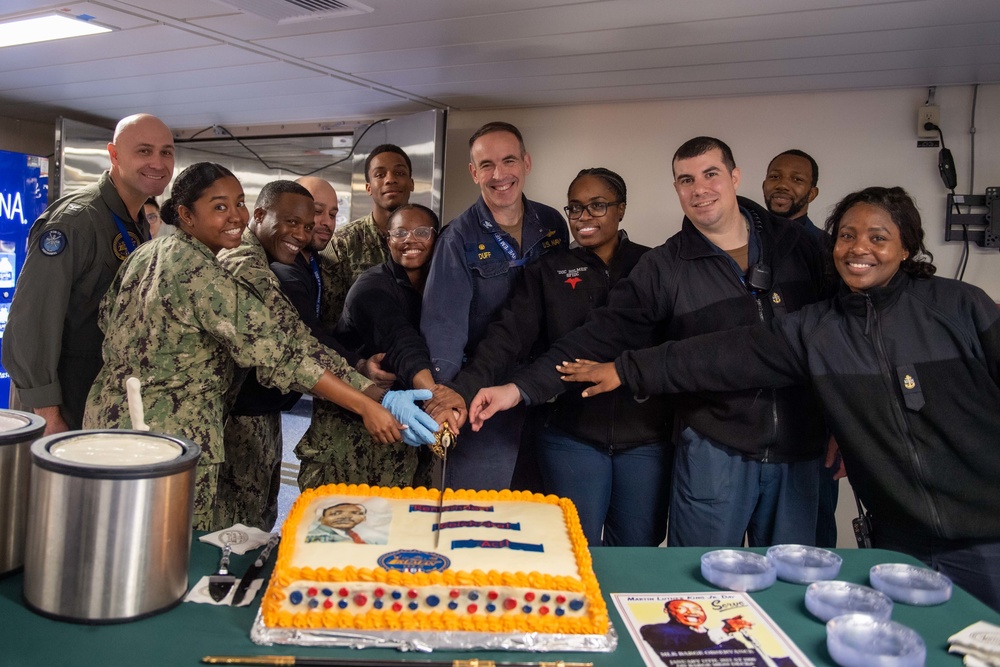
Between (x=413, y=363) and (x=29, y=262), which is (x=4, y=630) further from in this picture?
(x=29, y=262)

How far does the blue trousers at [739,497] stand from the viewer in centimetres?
242

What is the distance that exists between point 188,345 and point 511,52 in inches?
75.9

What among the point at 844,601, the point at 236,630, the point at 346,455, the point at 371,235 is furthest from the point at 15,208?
the point at 844,601

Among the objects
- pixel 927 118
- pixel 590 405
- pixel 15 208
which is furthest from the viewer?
pixel 15 208

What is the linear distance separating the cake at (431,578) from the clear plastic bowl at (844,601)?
17.9 inches

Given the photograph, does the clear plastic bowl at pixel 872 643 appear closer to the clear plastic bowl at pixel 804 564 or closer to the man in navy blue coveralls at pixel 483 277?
the clear plastic bowl at pixel 804 564

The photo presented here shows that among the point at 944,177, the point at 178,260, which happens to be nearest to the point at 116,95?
the point at 178,260

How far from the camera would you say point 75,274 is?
285 cm

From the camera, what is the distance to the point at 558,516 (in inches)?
73.6

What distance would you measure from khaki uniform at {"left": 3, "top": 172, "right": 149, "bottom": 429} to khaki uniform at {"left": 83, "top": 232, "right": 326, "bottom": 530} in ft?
1.62

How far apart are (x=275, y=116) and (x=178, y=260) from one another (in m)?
3.29

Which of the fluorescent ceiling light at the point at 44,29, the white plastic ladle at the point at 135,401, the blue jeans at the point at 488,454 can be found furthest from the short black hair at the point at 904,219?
the fluorescent ceiling light at the point at 44,29

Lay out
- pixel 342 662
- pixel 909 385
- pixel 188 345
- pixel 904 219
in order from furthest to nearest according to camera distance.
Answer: pixel 188 345 → pixel 904 219 → pixel 909 385 → pixel 342 662

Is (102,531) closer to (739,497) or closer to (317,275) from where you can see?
(739,497)
